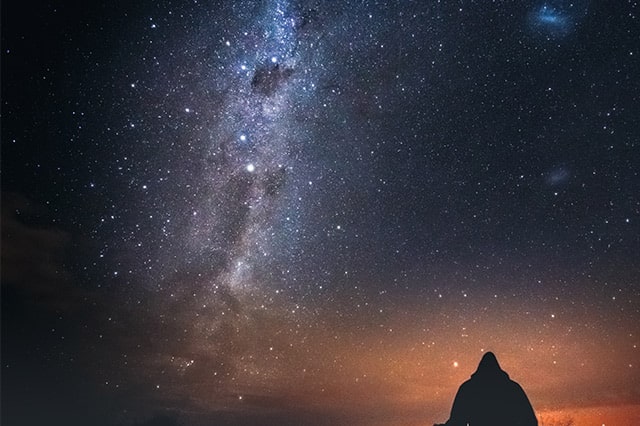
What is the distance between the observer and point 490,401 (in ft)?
130

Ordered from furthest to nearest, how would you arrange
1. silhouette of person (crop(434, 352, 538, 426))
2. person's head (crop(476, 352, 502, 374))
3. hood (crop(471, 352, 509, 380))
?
person's head (crop(476, 352, 502, 374)) < hood (crop(471, 352, 509, 380)) < silhouette of person (crop(434, 352, 538, 426))

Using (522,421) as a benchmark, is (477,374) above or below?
above

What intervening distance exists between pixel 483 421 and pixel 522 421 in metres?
3.14

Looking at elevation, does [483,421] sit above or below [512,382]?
below

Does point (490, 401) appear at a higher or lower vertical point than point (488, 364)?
lower

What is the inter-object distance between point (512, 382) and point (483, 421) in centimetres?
459

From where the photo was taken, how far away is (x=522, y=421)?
124ft

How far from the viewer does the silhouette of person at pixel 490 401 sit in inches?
1506

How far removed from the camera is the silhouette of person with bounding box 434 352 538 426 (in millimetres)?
38250

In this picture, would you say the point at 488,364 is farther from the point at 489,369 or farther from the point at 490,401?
the point at 490,401

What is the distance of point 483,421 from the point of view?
127ft

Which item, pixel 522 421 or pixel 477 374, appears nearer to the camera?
pixel 522 421

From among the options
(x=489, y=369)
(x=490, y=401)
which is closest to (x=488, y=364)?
(x=489, y=369)

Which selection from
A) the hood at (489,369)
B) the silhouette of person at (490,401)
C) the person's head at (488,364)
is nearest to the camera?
the silhouette of person at (490,401)
